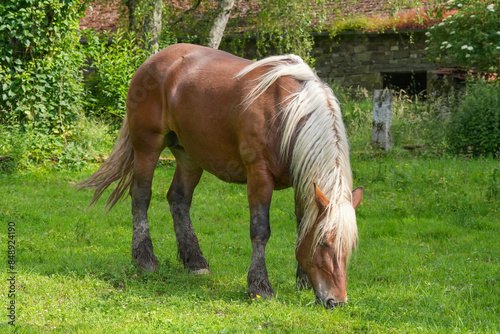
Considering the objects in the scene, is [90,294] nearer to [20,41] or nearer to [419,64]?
[20,41]

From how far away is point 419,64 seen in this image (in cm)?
1630

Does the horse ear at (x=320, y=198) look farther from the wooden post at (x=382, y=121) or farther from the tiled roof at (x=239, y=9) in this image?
the tiled roof at (x=239, y=9)

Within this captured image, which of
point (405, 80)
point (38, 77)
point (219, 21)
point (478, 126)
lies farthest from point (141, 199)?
point (405, 80)

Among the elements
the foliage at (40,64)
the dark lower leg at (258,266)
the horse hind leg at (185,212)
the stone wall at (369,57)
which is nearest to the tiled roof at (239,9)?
the stone wall at (369,57)

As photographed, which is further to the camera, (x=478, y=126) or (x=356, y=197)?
(x=478, y=126)

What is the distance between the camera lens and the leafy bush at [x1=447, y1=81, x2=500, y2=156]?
34.8ft

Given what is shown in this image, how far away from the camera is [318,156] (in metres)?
4.27

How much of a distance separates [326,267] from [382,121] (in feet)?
25.2

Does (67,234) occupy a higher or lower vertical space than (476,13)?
lower

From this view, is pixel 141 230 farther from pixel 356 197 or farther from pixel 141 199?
pixel 356 197

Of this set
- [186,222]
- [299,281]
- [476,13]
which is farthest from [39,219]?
[476,13]

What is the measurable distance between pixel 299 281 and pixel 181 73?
226 cm

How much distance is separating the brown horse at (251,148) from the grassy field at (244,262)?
0.35 metres

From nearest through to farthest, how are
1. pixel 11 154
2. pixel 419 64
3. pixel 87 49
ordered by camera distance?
pixel 11 154
pixel 87 49
pixel 419 64
